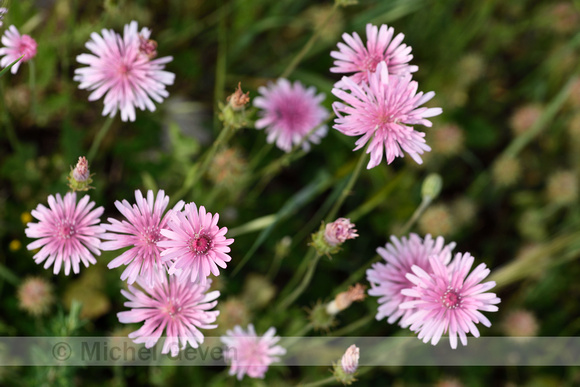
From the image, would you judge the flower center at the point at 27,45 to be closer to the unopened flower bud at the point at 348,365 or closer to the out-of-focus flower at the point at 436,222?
the unopened flower bud at the point at 348,365

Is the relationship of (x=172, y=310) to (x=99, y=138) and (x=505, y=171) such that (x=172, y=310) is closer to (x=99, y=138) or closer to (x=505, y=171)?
(x=99, y=138)

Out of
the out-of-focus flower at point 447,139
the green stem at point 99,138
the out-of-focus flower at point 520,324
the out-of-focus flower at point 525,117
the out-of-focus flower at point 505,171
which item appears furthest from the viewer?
the out-of-focus flower at point 525,117

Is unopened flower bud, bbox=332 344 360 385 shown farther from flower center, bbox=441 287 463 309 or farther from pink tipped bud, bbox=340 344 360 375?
flower center, bbox=441 287 463 309

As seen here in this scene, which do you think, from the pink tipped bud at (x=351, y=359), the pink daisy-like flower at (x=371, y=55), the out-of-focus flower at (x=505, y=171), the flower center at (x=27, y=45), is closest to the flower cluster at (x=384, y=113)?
the pink daisy-like flower at (x=371, y=55)

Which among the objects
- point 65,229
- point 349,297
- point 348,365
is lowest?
point 348,365

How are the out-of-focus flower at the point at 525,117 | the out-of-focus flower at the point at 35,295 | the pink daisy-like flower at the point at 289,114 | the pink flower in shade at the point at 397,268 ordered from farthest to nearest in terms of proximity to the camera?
the out-of-focus flower at the point at 525,117, the pink daisy-like flower at the point at 289,114, the out-of-focus flower at the point at 35,295, the pink flower in shade at the point at 397,268

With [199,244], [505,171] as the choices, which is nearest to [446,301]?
[199,244]

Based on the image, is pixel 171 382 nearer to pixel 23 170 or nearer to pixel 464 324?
pixel 23 170
